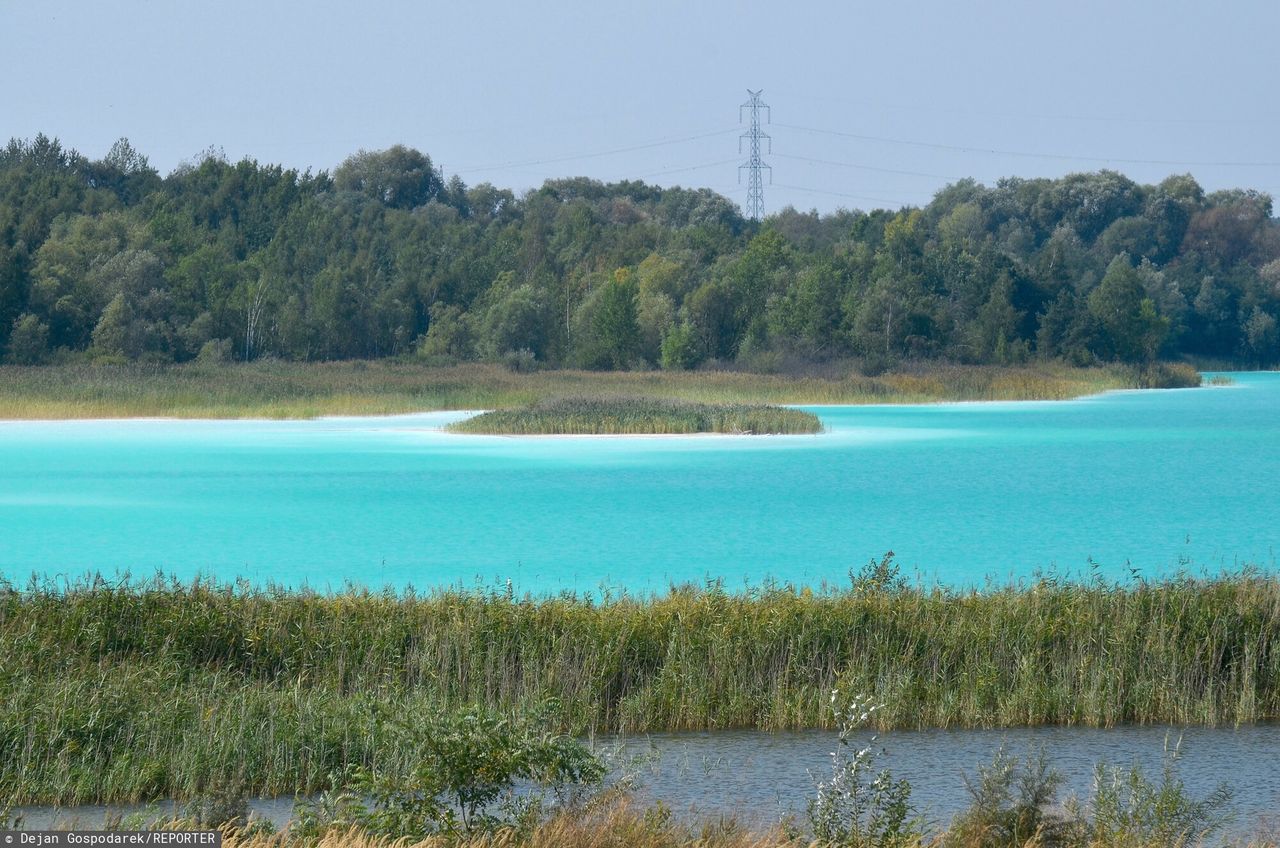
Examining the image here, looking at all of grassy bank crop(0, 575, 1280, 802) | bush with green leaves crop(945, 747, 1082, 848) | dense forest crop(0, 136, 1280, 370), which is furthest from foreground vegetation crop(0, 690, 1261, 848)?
dense forest crop(0, 136, 1280, 370)

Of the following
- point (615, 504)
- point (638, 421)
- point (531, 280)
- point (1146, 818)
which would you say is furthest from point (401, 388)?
point (1146, 818)

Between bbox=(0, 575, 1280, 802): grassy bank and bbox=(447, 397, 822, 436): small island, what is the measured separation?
2512 centimetres

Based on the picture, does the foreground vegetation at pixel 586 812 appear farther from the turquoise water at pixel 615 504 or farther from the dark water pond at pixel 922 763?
the turquoise water at pixel 615 504

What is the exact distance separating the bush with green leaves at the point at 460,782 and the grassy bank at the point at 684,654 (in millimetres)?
1441

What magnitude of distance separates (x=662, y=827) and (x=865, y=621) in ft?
13.1

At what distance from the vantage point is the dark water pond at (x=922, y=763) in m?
7.94

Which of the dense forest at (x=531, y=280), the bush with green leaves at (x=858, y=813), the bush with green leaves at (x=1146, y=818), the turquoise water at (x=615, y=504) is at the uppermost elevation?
the dense forest at (x=531, y=280)

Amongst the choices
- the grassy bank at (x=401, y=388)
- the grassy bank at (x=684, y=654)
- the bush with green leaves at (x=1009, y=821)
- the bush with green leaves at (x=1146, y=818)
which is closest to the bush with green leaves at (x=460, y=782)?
the grassy bank at (x=684, y=654)

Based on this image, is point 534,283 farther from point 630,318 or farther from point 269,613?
point 269,613

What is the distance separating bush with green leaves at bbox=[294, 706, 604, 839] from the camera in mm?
6664

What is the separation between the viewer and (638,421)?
36.4 metres

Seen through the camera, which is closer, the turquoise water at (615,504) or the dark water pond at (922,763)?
the dark water pond at (922,763)

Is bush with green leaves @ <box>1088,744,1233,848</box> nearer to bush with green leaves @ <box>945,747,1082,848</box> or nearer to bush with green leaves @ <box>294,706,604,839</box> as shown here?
bush with green leaves @ <box>945,747,1082,848</box>

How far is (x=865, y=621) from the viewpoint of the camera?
34.6 ft
